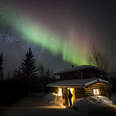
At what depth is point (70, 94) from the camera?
17203 millimetres

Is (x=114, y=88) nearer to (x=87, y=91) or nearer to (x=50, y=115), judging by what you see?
(x=87, y=91)

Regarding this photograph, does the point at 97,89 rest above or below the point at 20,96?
above

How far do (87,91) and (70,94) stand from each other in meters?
2.87

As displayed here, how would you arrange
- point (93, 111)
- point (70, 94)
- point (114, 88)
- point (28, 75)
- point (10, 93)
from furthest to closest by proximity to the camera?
1. point (28, 75)
2. point (114, 88)
3. point (10, 93)
4. point (70, 94)
5. point (93, 111)

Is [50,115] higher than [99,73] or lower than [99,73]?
lower

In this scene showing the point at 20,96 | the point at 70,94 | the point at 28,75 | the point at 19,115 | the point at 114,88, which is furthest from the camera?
the point at 28,75

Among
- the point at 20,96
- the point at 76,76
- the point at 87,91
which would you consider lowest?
the point at 20,96

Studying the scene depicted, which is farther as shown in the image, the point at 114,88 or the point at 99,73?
the point at 114,88

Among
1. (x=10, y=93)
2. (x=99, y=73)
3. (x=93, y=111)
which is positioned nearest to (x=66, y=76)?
(x=99, y=73)

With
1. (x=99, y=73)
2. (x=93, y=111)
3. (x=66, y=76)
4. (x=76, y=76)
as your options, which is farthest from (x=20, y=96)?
(x=93, y=111)

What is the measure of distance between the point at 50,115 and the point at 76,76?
1396 centimetres

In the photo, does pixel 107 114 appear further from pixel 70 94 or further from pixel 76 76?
pixel 76 76

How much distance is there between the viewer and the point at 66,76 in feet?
81.1

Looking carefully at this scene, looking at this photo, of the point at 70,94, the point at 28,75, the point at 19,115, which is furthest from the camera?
the point at 28,75
